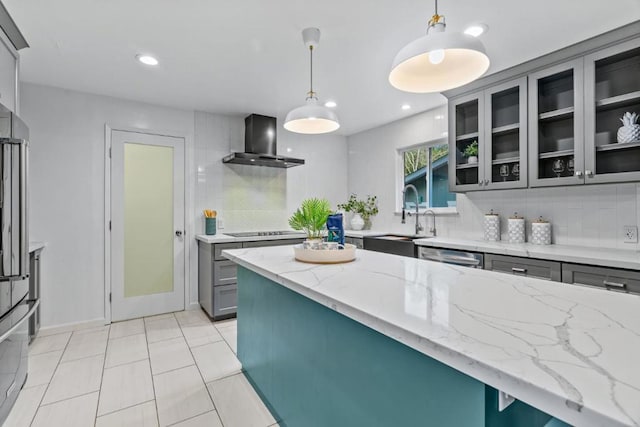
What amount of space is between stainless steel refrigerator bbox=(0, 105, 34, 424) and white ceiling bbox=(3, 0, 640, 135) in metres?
0.85

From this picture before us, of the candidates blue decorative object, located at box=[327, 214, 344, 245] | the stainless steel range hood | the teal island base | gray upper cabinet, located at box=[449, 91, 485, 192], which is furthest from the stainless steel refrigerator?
gray upper cabinet, located at box=[449, 91, 485, 192]

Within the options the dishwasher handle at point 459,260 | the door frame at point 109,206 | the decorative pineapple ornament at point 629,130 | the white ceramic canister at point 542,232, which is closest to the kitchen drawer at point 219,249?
the door frame at point 109,206

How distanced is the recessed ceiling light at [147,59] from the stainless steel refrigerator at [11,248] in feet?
3.40

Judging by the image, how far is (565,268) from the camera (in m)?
2.26

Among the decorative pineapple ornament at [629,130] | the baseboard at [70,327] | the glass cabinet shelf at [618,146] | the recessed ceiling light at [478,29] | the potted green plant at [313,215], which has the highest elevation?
the recessed ceiling light at [478,29]

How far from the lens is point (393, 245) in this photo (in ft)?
11.5

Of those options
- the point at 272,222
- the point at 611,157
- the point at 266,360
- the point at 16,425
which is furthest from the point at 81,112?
the point at 611,157

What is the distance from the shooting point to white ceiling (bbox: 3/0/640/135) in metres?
1.95

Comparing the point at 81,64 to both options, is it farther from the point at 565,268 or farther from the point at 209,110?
the point at 565,268

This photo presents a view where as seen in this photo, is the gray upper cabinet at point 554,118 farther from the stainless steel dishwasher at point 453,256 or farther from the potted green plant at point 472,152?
the stainless steel dishwasher at point 453,256

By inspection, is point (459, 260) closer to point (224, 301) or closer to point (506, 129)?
point (506, 129)

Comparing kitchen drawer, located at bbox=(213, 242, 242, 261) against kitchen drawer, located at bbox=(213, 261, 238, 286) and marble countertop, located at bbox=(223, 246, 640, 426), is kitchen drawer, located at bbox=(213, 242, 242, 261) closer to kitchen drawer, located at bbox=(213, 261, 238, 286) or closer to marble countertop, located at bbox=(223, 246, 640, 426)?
kitchen drawer, located at bbox=(213, 261, 238, 286)

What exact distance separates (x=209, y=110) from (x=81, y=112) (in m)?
1.28

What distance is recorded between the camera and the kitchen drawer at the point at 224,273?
3449mm
